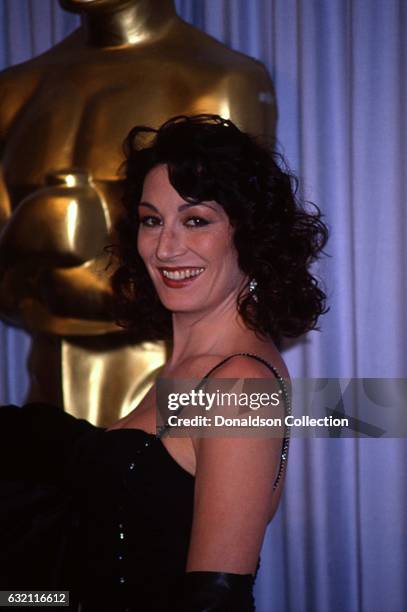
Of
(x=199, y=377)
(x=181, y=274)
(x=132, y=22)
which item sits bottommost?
(x=199, y=377)

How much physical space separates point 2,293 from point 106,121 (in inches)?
14.2

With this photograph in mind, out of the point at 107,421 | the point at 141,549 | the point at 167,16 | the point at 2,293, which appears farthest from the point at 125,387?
the point at 167,16

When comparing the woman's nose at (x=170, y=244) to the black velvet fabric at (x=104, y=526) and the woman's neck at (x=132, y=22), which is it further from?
the woman's neck at (x=132, y=22)

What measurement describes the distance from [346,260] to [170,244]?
0.55 m

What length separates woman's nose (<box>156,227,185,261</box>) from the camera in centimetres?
94

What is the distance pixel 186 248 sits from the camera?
0.94 m

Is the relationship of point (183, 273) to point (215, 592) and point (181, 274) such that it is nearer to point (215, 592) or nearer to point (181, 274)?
point (181, 274)

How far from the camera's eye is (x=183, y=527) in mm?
829

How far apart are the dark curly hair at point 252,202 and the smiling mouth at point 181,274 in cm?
6

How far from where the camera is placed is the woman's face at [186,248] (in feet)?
3.08

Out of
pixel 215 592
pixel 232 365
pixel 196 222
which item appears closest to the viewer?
pixel 215 592

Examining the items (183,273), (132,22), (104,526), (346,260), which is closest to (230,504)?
(104,526)

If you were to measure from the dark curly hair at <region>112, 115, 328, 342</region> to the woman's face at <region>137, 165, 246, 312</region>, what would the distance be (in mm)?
15

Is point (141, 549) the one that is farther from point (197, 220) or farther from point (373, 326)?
point (373, 326)
